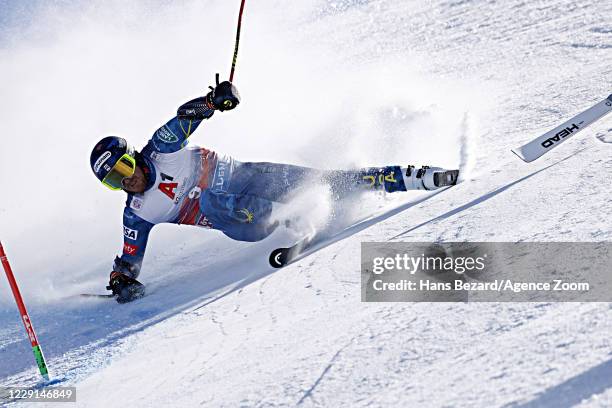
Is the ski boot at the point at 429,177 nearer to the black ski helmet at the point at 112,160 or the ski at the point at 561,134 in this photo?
the ski at the point at 561,134

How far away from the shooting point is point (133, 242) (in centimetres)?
499

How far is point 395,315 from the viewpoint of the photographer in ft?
9.80

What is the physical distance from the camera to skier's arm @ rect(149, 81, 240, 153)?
14.7 feet

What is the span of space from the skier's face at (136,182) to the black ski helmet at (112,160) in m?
0.10

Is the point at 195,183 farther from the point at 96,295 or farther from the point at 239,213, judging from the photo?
the point at 96,295

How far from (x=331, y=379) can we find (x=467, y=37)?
23.1ft

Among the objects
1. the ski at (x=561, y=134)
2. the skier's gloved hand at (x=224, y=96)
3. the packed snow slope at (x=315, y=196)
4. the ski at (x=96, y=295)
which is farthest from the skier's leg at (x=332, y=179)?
the ski at (x=96, y=295)

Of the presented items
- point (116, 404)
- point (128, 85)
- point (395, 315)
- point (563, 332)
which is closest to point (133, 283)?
point (116, 404)

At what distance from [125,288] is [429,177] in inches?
86.6

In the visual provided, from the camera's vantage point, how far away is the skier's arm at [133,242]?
4973 mm

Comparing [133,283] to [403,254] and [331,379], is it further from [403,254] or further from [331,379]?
[331,379]

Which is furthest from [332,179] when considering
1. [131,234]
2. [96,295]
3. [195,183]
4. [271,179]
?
[96,295]

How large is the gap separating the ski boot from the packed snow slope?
126mm

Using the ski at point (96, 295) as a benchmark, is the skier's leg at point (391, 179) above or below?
above
